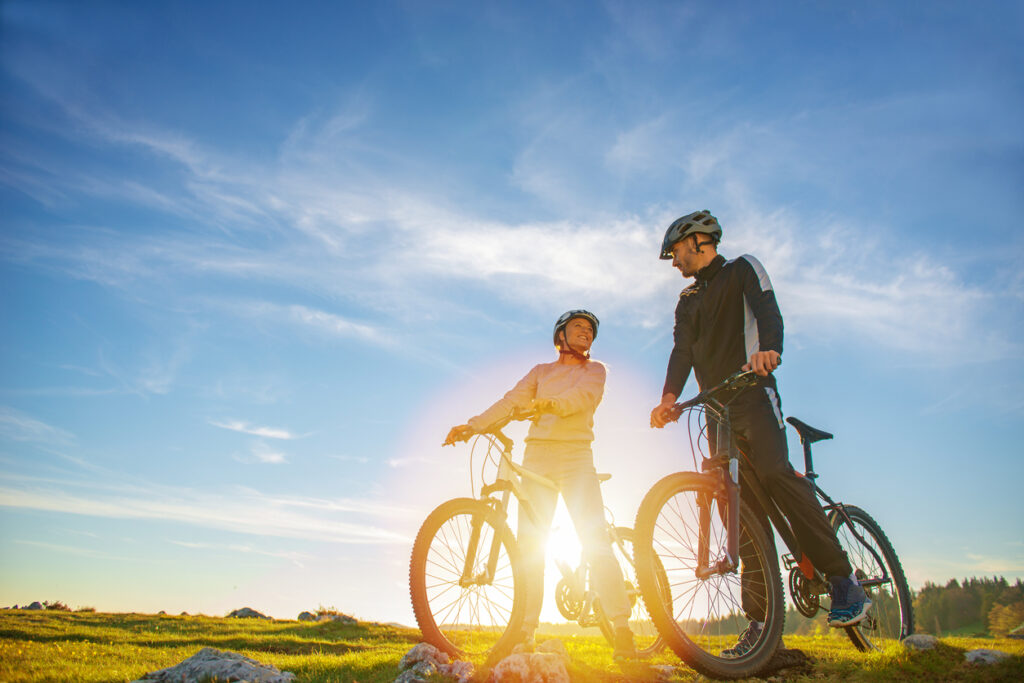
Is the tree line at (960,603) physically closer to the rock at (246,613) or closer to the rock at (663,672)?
the rock at (246,613)

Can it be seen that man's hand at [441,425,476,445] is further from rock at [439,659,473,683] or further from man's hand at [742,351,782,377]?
man's hand at [742,351,782,377]

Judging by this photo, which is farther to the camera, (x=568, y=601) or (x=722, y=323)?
(x=568, y=601)

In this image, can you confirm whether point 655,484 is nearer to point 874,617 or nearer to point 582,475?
point 582,475

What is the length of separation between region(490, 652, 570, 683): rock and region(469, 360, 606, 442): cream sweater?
1978 millimetres

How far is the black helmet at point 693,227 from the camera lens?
6.08 meters

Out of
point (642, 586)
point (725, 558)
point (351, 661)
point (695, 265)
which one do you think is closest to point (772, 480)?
point (725, 558)

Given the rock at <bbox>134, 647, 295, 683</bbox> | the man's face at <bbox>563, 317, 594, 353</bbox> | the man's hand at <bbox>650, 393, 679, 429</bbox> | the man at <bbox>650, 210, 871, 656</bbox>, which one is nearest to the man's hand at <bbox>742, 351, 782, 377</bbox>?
the man at <bbox>650, 210, 871, 656</bbox>

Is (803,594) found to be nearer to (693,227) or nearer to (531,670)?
(531,670)

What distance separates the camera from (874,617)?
6367 millimetres

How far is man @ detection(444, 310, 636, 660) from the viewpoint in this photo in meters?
5.43

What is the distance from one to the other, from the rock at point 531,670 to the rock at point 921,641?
4.15m

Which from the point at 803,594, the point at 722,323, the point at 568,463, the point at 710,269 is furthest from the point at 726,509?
the point at 710,269

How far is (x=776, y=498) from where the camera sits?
5160 mm

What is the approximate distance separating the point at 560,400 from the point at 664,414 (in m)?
1.00
